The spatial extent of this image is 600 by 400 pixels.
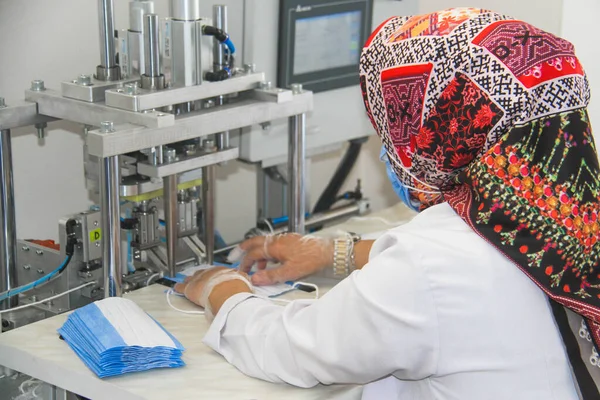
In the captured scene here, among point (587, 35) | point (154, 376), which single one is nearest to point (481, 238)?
point (154, 376)

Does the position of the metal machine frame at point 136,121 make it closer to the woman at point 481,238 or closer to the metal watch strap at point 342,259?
the metal watch strap at point 342,259

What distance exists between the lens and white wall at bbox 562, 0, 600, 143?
2.19 meters

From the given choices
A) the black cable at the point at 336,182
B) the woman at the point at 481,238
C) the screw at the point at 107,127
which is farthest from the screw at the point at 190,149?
the black cable at the point at 336,182

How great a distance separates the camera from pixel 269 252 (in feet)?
5.79

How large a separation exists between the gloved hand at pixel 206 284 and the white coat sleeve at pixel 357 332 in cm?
21

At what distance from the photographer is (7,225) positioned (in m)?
1.71

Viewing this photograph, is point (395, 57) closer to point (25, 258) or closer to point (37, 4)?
point (25, 258)

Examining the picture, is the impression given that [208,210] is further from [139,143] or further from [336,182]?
[336,182]

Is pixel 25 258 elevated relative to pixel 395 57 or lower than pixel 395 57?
lower

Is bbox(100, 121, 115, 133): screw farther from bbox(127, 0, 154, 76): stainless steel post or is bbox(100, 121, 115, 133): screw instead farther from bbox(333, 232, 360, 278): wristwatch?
bbox(333, 232, 360, 278): wristwatch

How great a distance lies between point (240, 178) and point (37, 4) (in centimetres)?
80

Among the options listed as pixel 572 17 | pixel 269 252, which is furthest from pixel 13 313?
pixel 572 17

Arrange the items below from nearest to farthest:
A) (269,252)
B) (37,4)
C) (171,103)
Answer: (171,103) → (269,252) → (37,4)

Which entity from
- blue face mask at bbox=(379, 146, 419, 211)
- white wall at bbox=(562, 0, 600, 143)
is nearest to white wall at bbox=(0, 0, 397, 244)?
blue face mask at bbox=(379, 146, 419, 211)
